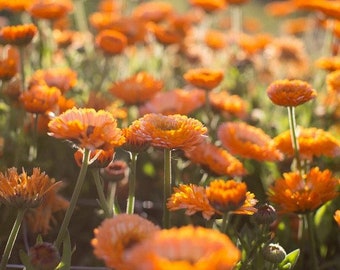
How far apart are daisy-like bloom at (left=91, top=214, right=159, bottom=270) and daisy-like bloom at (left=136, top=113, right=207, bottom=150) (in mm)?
370

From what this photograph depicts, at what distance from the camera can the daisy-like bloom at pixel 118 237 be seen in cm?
138

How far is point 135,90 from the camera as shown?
2.97m

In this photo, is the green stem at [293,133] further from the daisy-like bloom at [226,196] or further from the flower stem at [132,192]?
the daisy-like bloom at [226,196]

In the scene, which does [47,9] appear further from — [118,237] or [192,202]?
[118,237]

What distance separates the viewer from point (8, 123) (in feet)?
10.2

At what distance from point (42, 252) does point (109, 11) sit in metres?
3.84

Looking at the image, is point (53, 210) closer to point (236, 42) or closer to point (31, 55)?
point (31, 55)

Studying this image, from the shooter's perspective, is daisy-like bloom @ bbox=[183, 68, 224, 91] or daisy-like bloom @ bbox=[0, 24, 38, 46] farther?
daisy-like bloom @ bbox=[183, 68, 224, 91]

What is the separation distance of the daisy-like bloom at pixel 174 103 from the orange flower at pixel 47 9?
0.69 metres

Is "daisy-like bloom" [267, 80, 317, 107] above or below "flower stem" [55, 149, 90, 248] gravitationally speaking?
above

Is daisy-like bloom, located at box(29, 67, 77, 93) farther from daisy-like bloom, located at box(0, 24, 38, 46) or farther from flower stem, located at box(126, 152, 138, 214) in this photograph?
flower stem, located at box(126, 152, 138, 214)

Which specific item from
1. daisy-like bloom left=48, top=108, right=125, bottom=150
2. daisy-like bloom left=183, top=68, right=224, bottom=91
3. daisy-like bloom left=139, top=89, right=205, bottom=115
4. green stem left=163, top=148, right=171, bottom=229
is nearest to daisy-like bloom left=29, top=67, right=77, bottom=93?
daisy-like bloom left=139, top=89, right=205, bottom=115

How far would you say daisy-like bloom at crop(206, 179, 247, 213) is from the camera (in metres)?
1.67

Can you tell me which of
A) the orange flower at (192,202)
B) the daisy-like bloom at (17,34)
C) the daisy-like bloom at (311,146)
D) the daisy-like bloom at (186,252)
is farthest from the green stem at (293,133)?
the daisy-like bloom at (186,252)
